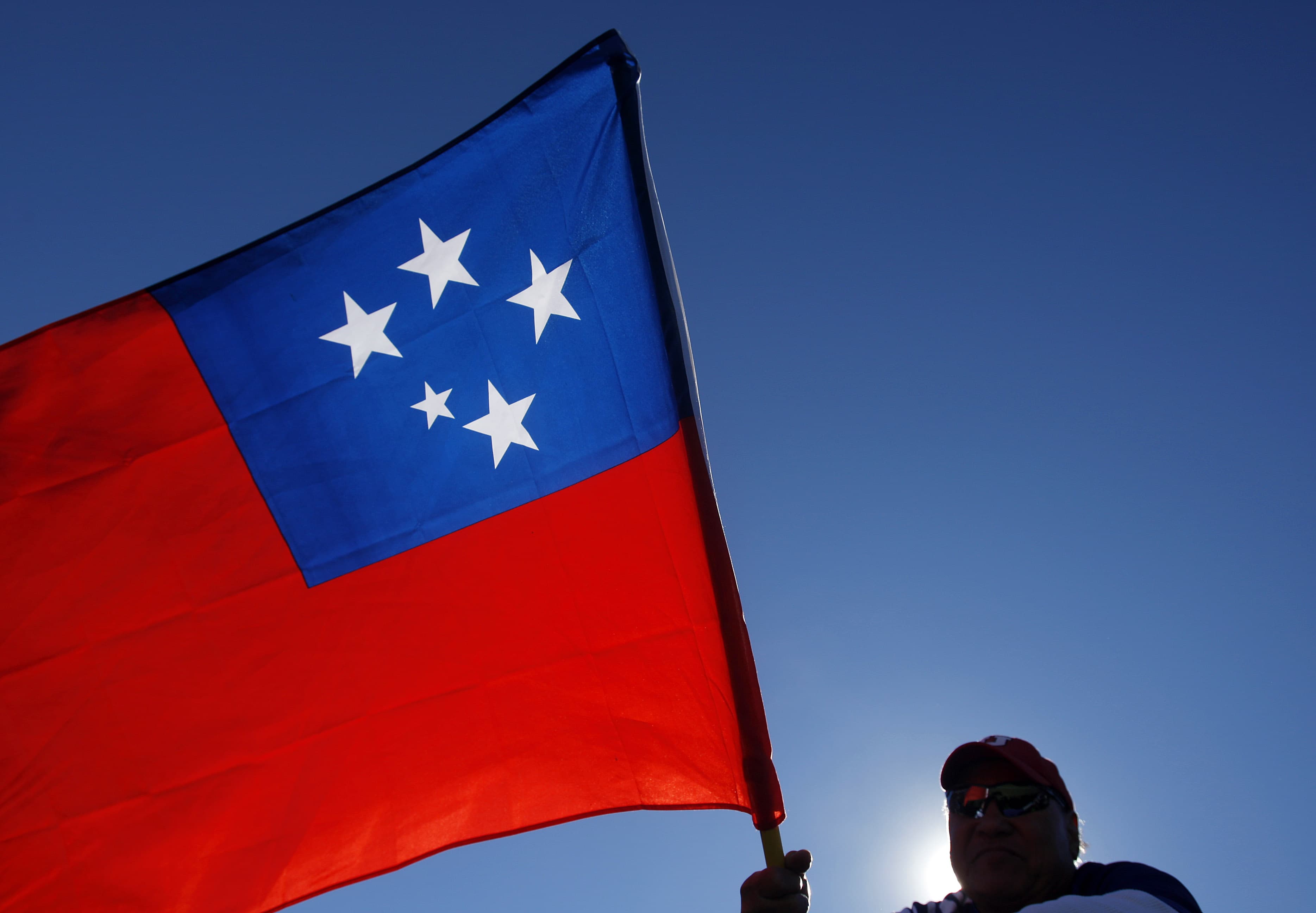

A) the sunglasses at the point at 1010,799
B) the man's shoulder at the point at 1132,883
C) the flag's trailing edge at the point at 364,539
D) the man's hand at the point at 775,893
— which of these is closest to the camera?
the man's shoulder at the point at 1132,883

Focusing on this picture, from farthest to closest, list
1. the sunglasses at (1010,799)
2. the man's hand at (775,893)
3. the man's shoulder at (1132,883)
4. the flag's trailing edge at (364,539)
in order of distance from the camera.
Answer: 1. the flag's trailing edge at (364,539)
2. the sunglasses at (1010,799)
3. the man's hand at (775,893)
4. the man's shoulder at (1132,883)

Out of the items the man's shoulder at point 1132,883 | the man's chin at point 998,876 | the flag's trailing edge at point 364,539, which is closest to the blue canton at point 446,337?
the flag's trailing edge at point 364,539

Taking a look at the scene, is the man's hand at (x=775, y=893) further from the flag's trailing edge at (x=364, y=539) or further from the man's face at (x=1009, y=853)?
the flag's trailing edge at (x=364, y=539)

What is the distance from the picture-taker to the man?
117 inches

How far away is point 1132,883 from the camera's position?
2.58 meters

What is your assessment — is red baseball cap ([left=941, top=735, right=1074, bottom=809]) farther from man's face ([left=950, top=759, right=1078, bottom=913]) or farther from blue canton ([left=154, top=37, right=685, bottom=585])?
blue canton ([left=154, top=37, right=685, bottom=585])

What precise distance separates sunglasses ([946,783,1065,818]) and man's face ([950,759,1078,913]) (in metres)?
0.01

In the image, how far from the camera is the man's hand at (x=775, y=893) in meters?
2.96

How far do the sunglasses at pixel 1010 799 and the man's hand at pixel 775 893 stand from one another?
2.38 ft

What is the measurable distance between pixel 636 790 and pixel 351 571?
1.99m

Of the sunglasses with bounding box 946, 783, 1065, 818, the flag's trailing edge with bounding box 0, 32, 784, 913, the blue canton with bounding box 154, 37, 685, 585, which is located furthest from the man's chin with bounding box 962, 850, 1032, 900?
the blue canton with bounding box 154, 37, 685, 585

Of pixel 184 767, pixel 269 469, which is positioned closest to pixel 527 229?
pixel 269 469

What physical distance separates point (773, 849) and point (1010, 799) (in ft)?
3.01

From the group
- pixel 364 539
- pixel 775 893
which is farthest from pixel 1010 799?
pixel 364 539
